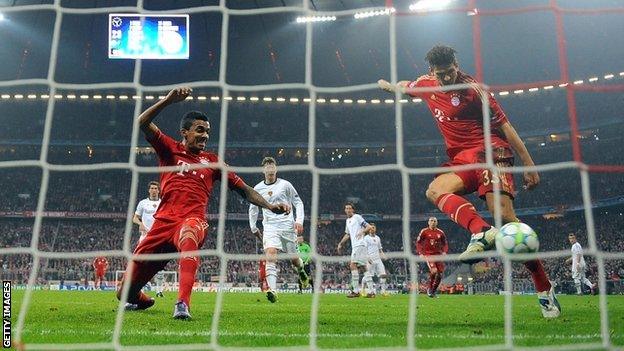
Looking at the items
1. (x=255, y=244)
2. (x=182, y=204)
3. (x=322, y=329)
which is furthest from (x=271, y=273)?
(x=255, y=244)

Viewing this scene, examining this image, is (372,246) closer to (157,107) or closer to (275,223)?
(275,223)

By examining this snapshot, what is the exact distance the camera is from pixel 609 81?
93.6 feet

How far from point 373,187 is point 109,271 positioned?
47.0 ft

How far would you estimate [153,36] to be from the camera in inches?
813

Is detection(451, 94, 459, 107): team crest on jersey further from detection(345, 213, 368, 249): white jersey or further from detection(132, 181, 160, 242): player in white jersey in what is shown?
detection(345, 213, 368, 249): white jersey

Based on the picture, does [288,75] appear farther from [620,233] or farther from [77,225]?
[620,233]

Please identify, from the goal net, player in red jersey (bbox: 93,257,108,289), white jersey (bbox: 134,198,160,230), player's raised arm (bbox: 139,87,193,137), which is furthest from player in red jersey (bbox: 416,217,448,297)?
player in red jersey (bbox: 93,257,108,289)

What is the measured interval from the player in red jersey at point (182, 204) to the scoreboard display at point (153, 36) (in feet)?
46.9

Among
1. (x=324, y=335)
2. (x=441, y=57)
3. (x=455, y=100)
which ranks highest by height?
(x=441, y=57)

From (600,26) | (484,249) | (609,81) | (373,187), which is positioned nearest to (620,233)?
(609,81)

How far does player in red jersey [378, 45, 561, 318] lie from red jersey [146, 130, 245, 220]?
1.92m

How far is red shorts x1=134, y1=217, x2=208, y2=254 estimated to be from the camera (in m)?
5.93

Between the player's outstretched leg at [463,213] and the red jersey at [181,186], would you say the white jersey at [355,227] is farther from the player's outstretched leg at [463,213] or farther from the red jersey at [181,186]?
the red jersey at [181,186]

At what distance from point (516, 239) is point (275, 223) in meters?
5.15
